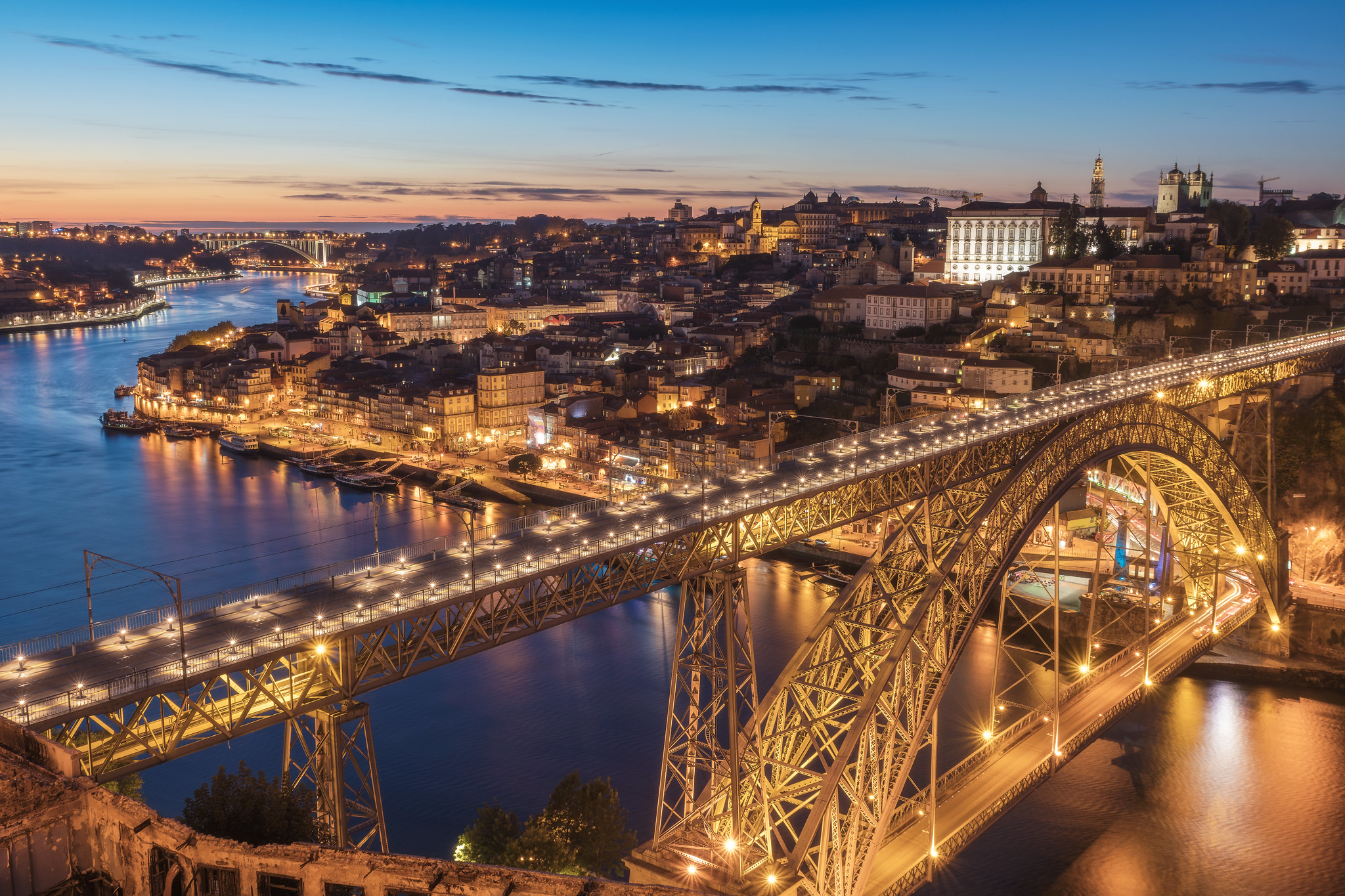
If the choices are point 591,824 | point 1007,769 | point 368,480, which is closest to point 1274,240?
point 368,480

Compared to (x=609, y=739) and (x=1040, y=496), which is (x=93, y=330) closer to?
(x=609, y=739)

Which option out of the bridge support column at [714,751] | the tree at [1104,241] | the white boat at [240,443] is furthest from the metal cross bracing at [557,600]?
the tree at [1104,241]

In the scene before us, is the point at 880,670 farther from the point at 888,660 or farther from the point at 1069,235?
the point at 1069,235

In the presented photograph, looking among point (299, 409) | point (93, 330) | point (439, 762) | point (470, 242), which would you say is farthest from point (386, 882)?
point (470, 242)

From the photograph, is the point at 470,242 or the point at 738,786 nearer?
the point at 738,786

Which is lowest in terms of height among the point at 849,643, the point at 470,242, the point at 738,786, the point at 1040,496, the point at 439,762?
the point at 439,762

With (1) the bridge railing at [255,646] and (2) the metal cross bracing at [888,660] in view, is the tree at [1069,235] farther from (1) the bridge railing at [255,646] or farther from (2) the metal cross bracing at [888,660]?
(1) the bridge railing at [255,646]

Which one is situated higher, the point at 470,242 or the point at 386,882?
the point at 470,242
